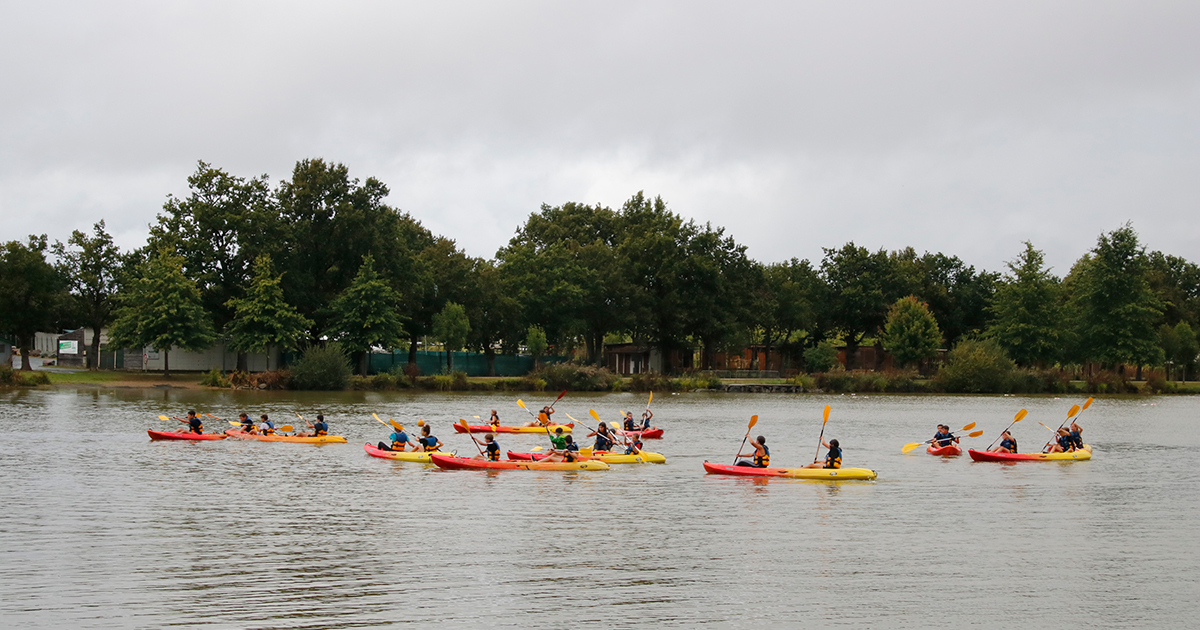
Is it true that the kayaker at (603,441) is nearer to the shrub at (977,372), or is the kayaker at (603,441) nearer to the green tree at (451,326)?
the green tree at (451,326)

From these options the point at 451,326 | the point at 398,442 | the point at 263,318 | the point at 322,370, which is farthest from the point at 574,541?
the point at 451,326

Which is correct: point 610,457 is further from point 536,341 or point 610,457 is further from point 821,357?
point 821,357

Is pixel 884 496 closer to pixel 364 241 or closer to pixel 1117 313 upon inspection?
pixel 364 241

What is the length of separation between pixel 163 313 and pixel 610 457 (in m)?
42.2

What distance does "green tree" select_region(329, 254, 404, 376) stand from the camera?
6719cm

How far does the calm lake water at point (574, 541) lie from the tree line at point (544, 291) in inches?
1315

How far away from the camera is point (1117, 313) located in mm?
83500

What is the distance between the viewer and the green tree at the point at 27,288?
Answer: 228ft

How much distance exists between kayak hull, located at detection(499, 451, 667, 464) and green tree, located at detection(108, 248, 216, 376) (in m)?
40.6

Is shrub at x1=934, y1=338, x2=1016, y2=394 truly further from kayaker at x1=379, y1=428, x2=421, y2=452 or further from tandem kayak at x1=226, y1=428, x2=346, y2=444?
kayaker at x1=379, y1=428, x2=421, y2=452

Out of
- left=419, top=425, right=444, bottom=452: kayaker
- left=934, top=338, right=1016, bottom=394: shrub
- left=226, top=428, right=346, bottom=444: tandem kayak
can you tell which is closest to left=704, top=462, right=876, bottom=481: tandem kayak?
left=419, top=425, right=444, bottom=452: kayaker

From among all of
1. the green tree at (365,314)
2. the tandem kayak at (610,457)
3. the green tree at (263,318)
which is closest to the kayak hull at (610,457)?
Answer: the tandem kayak at (610,457)

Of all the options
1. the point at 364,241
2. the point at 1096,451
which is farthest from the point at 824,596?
the point at 364,241

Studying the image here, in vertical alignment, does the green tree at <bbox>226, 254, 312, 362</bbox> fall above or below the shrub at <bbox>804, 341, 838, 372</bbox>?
above
